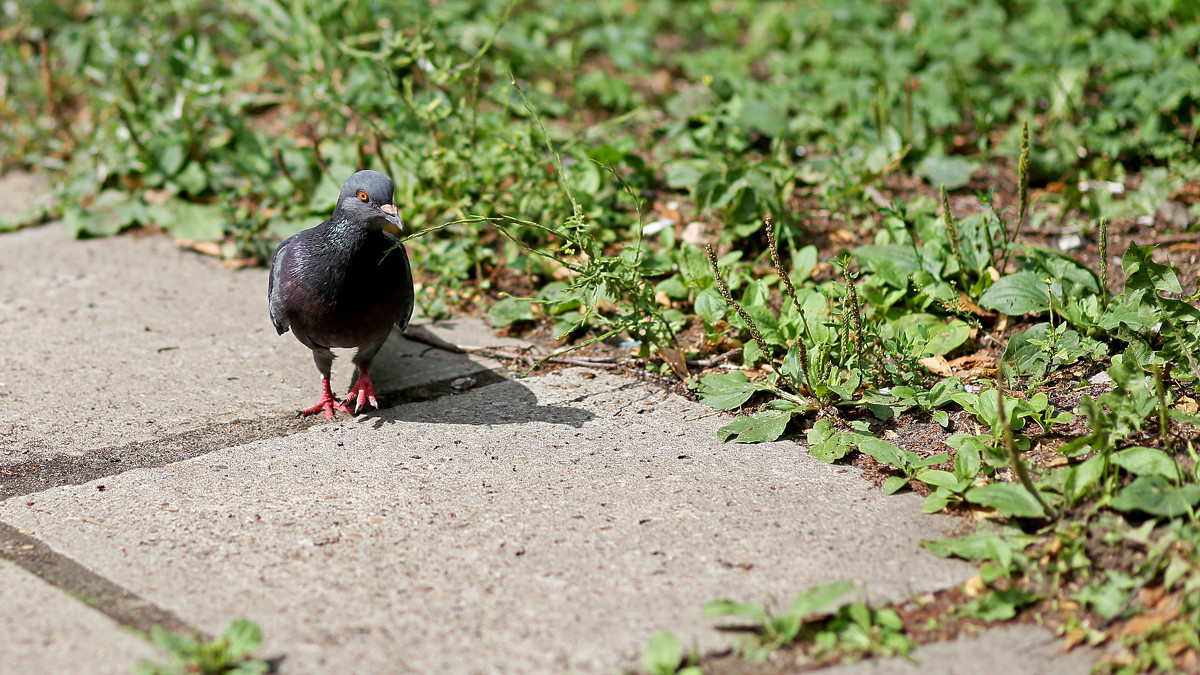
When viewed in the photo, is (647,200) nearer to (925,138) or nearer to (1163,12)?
(925,138)

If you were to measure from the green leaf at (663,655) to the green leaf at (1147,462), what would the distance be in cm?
132

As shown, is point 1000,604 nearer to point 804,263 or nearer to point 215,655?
point 215,655

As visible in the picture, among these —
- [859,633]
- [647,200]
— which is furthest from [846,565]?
[647,200]

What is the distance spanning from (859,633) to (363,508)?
1413 millimetres

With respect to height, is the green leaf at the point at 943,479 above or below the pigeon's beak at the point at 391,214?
below

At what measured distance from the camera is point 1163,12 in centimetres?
585

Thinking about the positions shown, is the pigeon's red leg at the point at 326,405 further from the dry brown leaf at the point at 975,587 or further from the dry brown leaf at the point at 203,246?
the dry brown leaf at the point at 975,587

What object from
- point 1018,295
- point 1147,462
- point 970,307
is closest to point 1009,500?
point 1147,462

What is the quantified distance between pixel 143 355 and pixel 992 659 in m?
3.32

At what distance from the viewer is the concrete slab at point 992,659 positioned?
220 centimetres

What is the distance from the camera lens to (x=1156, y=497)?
2.49m

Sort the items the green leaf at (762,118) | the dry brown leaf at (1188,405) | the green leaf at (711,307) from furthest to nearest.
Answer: the green leaf at (762,118) < the green leaf at (711,307) < the dry brown leaf at (1188,405)

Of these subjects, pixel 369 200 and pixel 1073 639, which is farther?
pixel 369 200

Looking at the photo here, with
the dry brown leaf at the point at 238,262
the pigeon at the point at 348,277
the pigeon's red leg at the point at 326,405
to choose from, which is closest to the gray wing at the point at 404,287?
the pigeon at the point at 348,277
